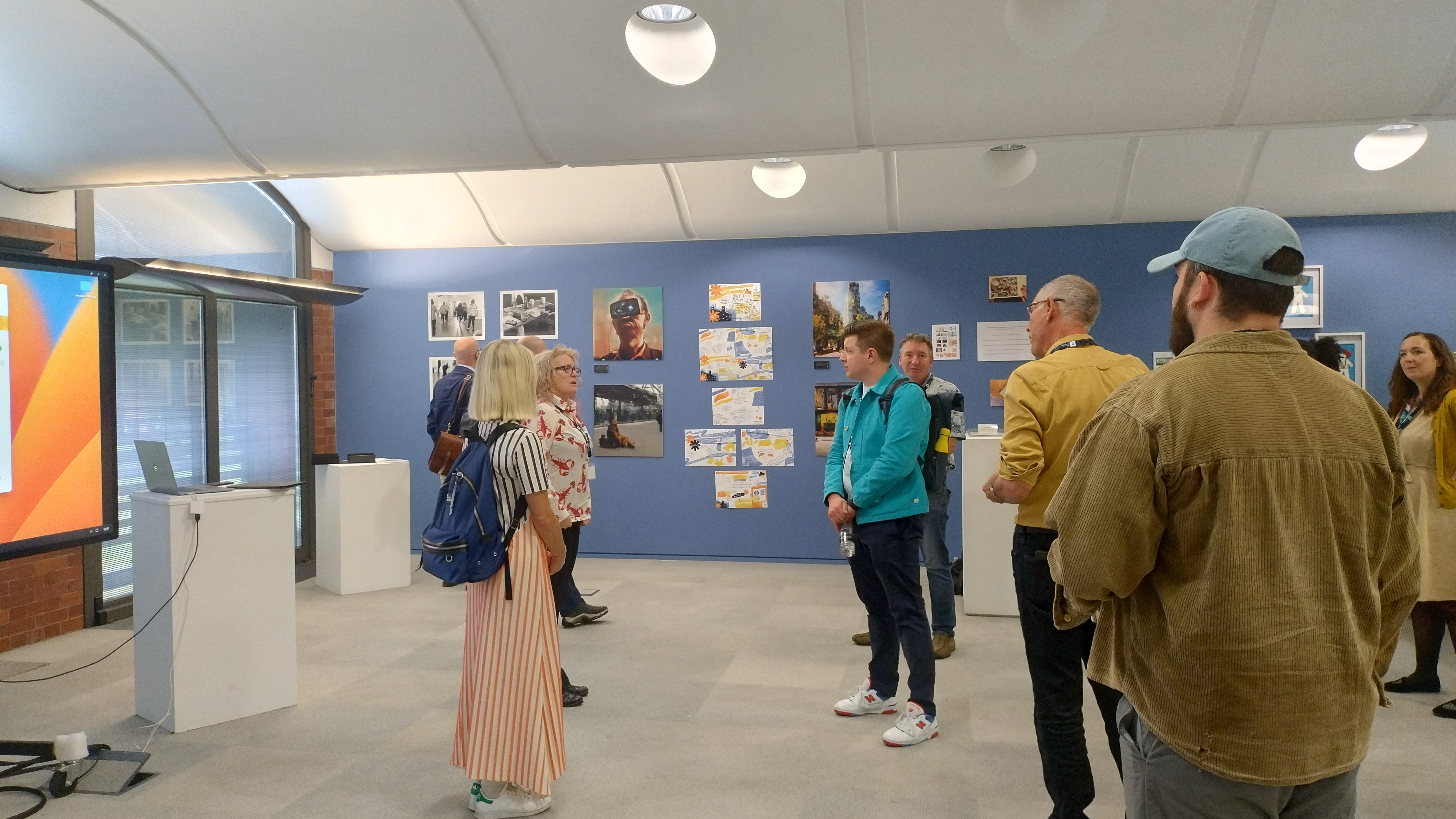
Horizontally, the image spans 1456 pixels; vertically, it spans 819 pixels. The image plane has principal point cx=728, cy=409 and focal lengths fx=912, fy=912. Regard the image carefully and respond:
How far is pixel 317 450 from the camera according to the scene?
785 centimetres

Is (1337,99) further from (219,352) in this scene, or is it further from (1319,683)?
(219,352)

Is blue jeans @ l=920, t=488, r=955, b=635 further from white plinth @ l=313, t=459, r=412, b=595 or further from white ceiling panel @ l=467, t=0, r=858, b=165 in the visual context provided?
white plinth @ l=313, t=459, r=412, b=595

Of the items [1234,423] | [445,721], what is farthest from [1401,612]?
[445,721]

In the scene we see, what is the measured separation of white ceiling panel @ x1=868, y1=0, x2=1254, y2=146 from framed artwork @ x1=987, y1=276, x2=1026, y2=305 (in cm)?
312

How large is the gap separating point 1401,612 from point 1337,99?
299 cm

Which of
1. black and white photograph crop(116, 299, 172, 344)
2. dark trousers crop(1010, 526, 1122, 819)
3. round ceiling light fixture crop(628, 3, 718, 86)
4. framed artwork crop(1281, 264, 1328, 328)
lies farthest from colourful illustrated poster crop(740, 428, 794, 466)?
dark trousers crop(1010, 526, 1122, 819)

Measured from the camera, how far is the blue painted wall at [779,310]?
6582 mm

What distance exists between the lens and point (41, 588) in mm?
5312

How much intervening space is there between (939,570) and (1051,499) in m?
2.52

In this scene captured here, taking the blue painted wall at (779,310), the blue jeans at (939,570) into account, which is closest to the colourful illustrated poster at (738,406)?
the blue painted wall at (779,310)

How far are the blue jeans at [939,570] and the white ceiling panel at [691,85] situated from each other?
2128 millimetres

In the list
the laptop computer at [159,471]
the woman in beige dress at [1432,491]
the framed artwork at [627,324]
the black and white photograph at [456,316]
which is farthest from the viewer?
the black and white photograph at [456,316]

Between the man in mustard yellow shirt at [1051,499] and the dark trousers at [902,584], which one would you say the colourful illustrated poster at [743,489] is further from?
the man in mustard yellow shirt at [1051,499]

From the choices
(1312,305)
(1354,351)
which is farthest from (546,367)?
(1354,351)
